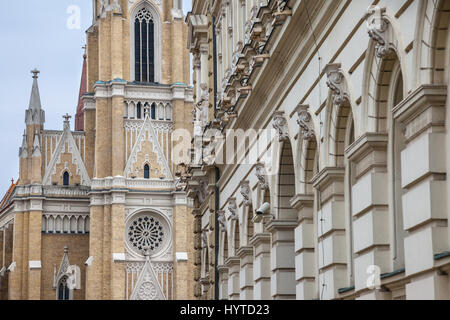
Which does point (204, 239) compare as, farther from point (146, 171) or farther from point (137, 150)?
point (137, 150)

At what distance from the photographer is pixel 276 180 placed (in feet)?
60.2

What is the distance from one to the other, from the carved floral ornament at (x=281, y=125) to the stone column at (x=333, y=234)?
3014 mm

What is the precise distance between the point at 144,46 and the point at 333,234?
63.3 metres

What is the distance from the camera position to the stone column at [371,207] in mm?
11742

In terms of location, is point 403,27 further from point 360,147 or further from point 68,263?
point 68,263

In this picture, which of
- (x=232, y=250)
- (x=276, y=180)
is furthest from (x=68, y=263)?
(x=276, y=180)

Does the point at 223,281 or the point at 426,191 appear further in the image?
the point at 223,281

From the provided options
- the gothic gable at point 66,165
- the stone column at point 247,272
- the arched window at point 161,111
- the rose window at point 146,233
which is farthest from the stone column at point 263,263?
the gothic gable at point 66,165

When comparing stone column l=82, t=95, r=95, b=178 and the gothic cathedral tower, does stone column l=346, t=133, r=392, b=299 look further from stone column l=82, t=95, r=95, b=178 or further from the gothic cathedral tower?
stone column l=82, t=95, r=95, b=178

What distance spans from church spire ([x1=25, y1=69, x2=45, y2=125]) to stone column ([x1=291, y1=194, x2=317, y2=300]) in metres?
63.1

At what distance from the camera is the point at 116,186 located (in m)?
71.1

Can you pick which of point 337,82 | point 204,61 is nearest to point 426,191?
point 337,82
